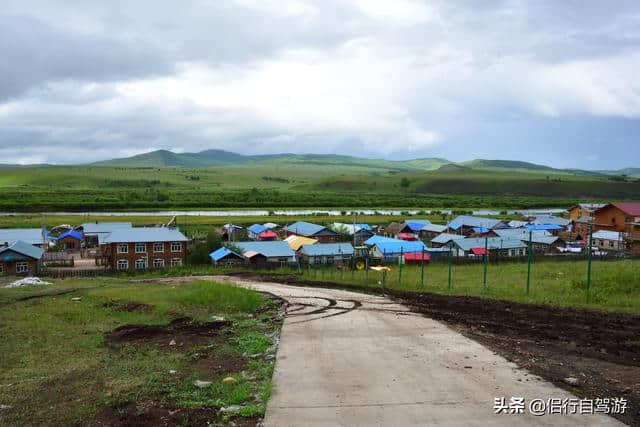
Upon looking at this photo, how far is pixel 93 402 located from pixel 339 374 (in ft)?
13.5

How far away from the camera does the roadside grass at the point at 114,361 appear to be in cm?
805

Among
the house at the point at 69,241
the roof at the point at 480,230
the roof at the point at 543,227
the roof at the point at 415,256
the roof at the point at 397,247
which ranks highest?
the roof at the point at 543,227

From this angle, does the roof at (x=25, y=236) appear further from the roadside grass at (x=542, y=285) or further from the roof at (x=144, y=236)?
the roadside grass at (x=542, y=285)

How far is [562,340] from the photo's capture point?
11.5 m

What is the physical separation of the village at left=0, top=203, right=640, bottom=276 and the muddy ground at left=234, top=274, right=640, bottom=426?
775 inches

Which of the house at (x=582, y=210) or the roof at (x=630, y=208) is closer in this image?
the roof at (x=630, y=208)

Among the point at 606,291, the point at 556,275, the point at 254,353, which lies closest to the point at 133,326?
the point at 254,353

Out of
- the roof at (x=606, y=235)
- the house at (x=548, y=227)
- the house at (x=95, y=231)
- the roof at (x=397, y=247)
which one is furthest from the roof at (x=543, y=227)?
the house at (x=95, y=231)

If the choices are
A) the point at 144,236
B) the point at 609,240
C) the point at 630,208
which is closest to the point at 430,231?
the point at 609,240

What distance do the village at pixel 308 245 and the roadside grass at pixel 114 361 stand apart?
19642 millimetres

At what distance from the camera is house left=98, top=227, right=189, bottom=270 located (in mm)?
45375

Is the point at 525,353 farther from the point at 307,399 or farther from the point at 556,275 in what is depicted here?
the point at 556,275

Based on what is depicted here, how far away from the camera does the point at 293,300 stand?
19.2 metres

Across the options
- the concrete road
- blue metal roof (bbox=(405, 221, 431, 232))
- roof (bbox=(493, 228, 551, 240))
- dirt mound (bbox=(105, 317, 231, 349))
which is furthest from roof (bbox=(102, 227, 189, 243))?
the concrete road
